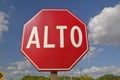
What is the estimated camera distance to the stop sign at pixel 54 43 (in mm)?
3852

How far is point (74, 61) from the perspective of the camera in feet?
12.6

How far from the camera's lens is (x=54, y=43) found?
12.9 feet

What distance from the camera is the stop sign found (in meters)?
3.85

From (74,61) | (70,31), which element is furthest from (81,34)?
(74,61)

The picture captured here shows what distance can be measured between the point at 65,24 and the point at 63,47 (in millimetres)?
361

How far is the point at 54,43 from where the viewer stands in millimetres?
3920

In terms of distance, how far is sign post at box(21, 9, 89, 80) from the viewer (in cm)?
385

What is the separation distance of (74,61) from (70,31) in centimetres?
45

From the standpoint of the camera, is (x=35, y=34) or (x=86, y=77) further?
(x=86, y=77)

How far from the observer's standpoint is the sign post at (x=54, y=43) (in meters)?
3.85

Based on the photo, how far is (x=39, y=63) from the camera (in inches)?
152

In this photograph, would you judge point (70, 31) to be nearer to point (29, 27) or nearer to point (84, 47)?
point (84, 47)

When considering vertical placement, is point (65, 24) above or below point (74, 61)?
above

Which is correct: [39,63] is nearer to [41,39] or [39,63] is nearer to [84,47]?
[41,39]
